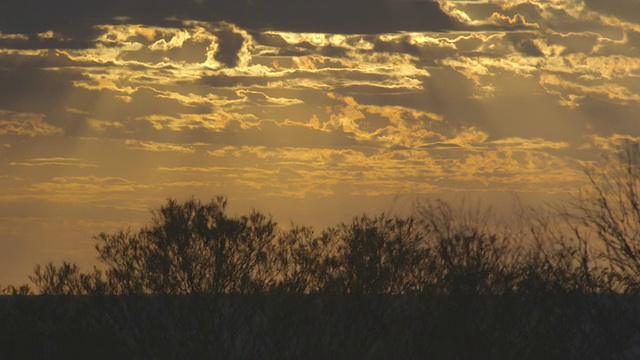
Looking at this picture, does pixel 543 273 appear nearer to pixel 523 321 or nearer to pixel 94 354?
pixel 523 321

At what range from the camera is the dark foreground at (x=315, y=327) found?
23.2 metres

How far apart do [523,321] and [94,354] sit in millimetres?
10345

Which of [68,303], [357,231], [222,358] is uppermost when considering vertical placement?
[357,231]

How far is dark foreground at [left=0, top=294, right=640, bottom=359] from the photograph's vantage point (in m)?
23.2

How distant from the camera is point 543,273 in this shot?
1059 inches

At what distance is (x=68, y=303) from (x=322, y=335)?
663cm

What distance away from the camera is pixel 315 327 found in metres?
23.6

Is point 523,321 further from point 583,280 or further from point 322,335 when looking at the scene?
point 322,335

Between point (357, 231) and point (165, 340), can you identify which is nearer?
point (165, 340)

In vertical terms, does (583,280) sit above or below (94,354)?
above

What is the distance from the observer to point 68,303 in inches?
1011

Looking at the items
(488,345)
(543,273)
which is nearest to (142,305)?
(488,345)

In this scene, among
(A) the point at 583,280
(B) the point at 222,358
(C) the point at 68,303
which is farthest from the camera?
(A) the point at 583,280

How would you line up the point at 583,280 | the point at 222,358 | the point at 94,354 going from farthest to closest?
the point at 583,280
the point at 94,354
the point at 222,358
